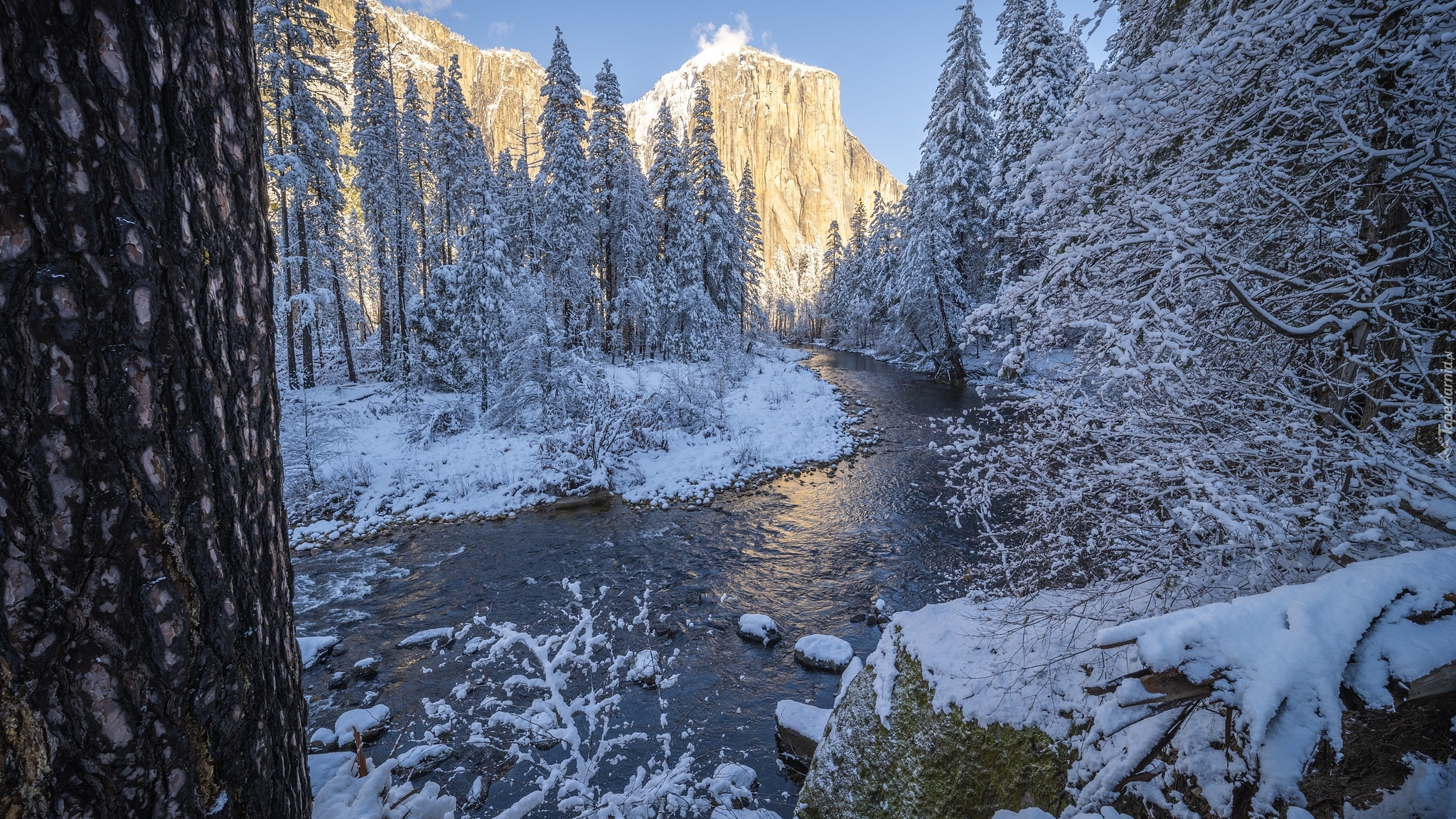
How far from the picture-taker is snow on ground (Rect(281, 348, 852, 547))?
11203mm

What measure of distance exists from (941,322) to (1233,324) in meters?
21.0

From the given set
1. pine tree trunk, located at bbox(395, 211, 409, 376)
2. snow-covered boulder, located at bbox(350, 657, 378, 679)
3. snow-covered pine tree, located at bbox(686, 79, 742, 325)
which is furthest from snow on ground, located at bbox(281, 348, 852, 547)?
snow-covered pine tree, located at bbox(686, 79, 742, 325)

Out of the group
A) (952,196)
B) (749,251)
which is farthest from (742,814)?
(749,251)

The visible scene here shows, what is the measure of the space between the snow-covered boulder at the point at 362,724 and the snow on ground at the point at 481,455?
6.08 m

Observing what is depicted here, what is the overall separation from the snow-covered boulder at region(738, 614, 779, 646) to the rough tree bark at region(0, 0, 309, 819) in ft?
19.2

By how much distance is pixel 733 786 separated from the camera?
4.42 metres

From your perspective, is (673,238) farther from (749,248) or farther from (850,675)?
(850,675)

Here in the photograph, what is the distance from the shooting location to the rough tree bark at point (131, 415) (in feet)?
3.01

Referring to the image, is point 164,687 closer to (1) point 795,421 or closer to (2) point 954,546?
(2) point 954,546

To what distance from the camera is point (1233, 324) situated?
140 inches

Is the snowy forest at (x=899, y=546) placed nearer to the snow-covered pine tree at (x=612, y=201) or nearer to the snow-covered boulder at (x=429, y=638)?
the snow-covered boulder at (x=429, y=638)

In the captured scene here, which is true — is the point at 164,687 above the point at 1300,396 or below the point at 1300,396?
below

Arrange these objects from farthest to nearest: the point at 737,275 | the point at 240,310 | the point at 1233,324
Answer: the point at 737,275
the point at 1233,324
the point at 240,310

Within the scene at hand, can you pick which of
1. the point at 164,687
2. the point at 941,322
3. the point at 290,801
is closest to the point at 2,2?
the point at 164,687
